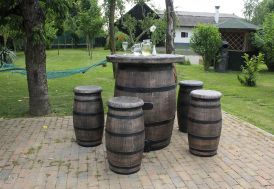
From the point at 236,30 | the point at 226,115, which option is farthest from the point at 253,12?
the point at 226,115

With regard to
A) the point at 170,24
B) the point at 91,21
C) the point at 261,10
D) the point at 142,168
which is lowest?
the point at 142,168

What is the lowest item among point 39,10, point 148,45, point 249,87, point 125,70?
point 249,87

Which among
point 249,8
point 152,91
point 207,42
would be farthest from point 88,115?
point 249,8

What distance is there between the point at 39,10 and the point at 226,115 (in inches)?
166

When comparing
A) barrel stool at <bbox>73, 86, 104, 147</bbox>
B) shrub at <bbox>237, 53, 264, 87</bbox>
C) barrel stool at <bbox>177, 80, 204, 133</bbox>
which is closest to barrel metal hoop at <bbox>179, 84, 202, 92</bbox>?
barrel stool at <bbox>177, 80, 204, 133</bbox>

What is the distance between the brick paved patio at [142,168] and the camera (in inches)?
160

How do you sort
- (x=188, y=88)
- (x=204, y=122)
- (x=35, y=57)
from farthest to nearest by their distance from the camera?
(x=35, y=57)
(x=188, y=88)
(x=204, y=122)

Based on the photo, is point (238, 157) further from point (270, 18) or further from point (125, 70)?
point (270, 18)

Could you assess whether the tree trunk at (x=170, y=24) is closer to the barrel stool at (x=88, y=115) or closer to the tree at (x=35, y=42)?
the tree at (x=35, y=42)

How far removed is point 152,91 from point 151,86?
0.07m

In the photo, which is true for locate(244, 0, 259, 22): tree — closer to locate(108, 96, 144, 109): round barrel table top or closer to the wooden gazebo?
the wooden gazebo

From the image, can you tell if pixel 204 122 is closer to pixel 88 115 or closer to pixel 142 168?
pixel 142 168

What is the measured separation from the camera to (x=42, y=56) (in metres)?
6.88

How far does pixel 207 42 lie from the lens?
15.8 m
